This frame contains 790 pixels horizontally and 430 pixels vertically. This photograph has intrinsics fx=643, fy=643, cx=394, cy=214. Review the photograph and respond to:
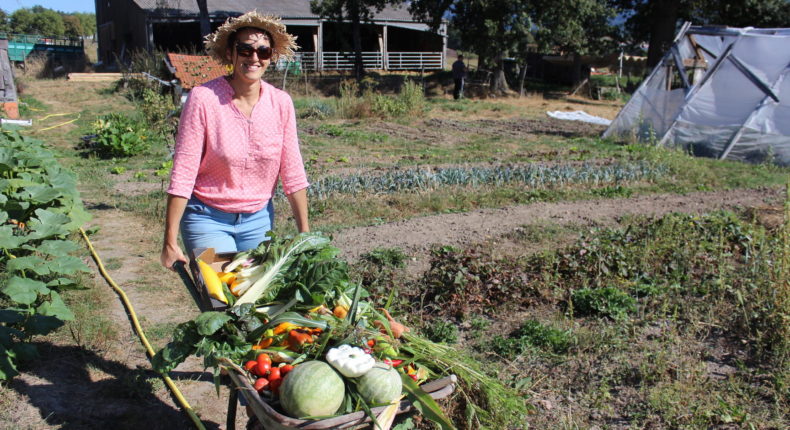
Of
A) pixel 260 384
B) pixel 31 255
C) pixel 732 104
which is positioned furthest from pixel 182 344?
pixel 732 104

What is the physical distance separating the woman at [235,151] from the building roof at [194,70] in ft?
38.8

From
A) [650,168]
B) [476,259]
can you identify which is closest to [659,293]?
[476,259]

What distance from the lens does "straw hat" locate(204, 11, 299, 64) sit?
3.17 m

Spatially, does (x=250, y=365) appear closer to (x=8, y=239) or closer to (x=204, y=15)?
(x=8, y=239)

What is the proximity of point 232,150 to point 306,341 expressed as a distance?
114cm

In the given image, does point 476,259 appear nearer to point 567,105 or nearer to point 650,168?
point 650,168

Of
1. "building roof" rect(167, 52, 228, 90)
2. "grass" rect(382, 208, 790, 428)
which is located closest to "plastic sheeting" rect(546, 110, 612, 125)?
"building roof" rect(167, 52, 228, 90)

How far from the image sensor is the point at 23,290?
138 inches

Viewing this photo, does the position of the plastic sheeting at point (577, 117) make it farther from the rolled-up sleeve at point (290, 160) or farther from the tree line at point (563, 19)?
the rolled-up sleeve at point (290, 160)

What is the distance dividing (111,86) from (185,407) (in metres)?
23.3

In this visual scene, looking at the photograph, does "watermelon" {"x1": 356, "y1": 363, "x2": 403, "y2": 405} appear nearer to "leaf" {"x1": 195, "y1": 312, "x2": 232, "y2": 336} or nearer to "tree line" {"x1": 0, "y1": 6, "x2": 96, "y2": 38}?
"leaf" {"x1": 195, "y1": 312, "x2": 232, "y2": 336}

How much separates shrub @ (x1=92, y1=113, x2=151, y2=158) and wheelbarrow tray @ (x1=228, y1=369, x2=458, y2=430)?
33.2ft

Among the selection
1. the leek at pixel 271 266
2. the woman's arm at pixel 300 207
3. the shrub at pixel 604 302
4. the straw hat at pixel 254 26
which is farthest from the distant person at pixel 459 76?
the leek at pixel 271 266

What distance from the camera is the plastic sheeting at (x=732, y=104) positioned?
12172 millimetres
